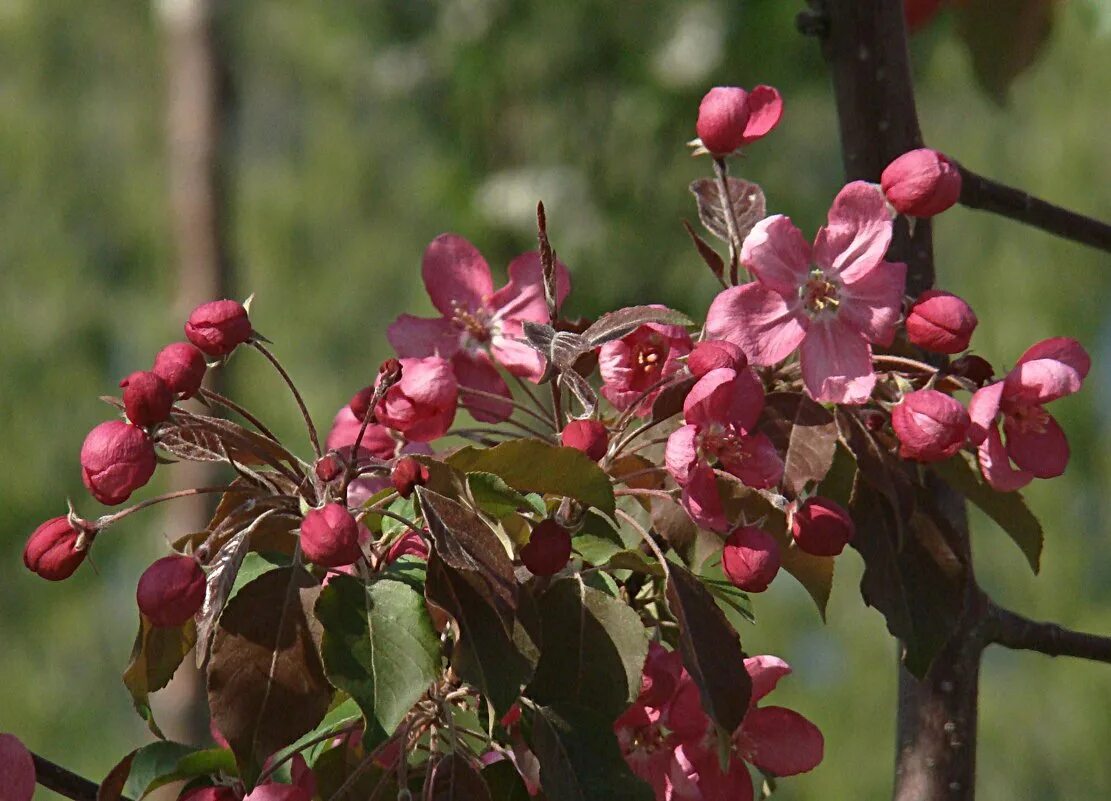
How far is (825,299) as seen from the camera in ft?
3.27

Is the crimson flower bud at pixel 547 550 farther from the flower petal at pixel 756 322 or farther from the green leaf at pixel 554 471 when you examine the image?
the flower petal at pixel 756 322

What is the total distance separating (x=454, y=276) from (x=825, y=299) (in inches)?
14.3

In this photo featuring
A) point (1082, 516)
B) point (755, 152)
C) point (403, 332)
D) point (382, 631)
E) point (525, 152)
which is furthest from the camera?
point (1082, 516)

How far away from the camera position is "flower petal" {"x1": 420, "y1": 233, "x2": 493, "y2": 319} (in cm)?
122

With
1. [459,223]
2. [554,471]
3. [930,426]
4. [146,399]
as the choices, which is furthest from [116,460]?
[459,223]

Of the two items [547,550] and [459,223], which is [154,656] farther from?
[459,223]

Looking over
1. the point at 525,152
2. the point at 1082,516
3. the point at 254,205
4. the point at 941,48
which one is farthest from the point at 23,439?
the point at 1082,516

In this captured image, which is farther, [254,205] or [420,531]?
[254,205]

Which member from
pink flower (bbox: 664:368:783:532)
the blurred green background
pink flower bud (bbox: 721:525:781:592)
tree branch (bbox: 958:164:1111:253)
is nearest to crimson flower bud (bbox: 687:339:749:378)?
pink flower (bbox: 664:368:783:532)

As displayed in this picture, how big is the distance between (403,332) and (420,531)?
327 mm

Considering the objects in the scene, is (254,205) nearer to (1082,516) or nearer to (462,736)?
(1082,516)

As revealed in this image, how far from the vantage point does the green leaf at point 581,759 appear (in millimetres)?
888

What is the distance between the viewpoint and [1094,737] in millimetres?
9523

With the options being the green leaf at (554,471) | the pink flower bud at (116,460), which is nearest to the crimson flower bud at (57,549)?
the pink flower bud at (116,460)
